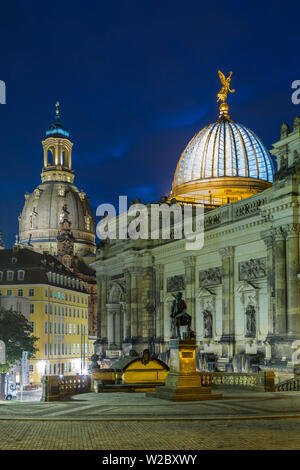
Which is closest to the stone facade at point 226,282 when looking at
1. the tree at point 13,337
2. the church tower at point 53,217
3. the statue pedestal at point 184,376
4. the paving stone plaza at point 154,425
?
the tree at point 13,337

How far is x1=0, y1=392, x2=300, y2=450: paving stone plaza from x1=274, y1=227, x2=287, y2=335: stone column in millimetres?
14688

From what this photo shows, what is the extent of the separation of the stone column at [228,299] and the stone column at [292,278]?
11.1 metres

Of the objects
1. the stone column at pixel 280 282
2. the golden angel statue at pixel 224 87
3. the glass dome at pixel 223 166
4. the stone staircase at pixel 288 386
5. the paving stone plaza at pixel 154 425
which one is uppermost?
the golden angel statue at pixel 224 87

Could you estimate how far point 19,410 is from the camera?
97.2 feet

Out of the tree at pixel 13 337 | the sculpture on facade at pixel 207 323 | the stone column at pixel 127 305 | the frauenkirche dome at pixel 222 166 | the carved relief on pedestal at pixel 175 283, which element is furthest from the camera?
the tree at pixel 13 337

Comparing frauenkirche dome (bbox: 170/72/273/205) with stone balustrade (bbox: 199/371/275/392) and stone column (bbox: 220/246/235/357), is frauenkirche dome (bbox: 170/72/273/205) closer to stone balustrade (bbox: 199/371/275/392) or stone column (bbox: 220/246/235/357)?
stone column (bbox: 220/246/235/357)

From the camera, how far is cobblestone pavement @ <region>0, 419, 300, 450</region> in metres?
19.6

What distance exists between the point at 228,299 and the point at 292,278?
484 inches

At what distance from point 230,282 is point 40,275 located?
215 feet

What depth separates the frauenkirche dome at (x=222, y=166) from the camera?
260 feet

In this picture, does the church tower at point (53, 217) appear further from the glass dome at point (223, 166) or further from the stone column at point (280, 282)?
the stone column at point (280, 282)

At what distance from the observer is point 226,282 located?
A: 59812mm

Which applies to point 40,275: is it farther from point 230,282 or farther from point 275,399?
point 275,399
